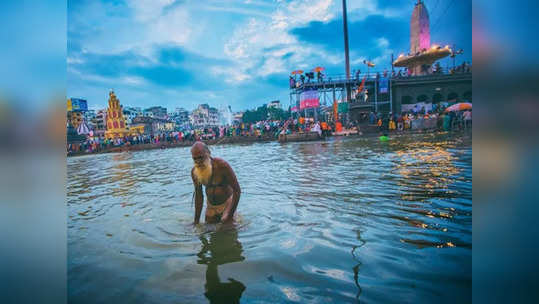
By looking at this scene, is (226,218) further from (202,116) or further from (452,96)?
(202,116)

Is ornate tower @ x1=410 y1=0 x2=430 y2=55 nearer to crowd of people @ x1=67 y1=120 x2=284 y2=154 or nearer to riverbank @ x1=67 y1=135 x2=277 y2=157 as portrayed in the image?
crowd of people @ x1=67 y1=120 x2=284 y2=154

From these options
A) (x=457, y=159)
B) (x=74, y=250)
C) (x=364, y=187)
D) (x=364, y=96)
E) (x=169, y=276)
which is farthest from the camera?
(x=364, y=96)

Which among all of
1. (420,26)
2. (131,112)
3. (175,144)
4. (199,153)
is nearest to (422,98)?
(420,26)

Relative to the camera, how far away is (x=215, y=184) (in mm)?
3916

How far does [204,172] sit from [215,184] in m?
0.35

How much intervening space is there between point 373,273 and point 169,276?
199 cm

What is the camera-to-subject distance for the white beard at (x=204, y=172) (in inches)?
141

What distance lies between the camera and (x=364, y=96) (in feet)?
105

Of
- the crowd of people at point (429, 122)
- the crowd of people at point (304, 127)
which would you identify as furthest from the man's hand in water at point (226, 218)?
the crowd of people at point (429, 122)

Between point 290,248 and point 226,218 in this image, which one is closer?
point 290,248

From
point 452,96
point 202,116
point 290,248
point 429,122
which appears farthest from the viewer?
point 202,116
